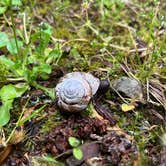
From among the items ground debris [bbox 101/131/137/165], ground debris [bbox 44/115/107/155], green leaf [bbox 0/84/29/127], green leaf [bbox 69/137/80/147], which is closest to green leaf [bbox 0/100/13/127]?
green leaf [bbox 0/84/29/127]

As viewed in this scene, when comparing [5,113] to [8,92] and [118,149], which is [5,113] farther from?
[118,149]

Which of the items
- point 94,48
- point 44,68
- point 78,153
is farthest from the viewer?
point 94,48

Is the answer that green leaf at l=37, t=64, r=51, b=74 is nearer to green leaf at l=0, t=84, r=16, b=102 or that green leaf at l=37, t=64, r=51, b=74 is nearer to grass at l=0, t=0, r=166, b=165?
grass at l=0, t=0, r=166, b=165

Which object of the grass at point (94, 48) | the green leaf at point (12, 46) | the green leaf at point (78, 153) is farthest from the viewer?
the green leaf at point (12, 46)

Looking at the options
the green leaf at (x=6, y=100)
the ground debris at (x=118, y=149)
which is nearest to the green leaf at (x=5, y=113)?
the green leaf at (x=6, y=100)

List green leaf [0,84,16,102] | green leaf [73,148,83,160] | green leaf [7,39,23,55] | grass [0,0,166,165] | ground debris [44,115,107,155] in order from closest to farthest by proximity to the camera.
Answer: green leaf [73,148,83,160] < ground debris [44,115,107,155] < green leaf [0,84,16,102] < grass [0,0,166,165] < green leaf [7,39,23,55]

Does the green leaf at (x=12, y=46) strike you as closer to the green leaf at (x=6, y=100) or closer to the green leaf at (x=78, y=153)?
the green leaf at (x=6, y=100)

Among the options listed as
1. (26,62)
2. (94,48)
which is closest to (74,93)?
(26,62)
